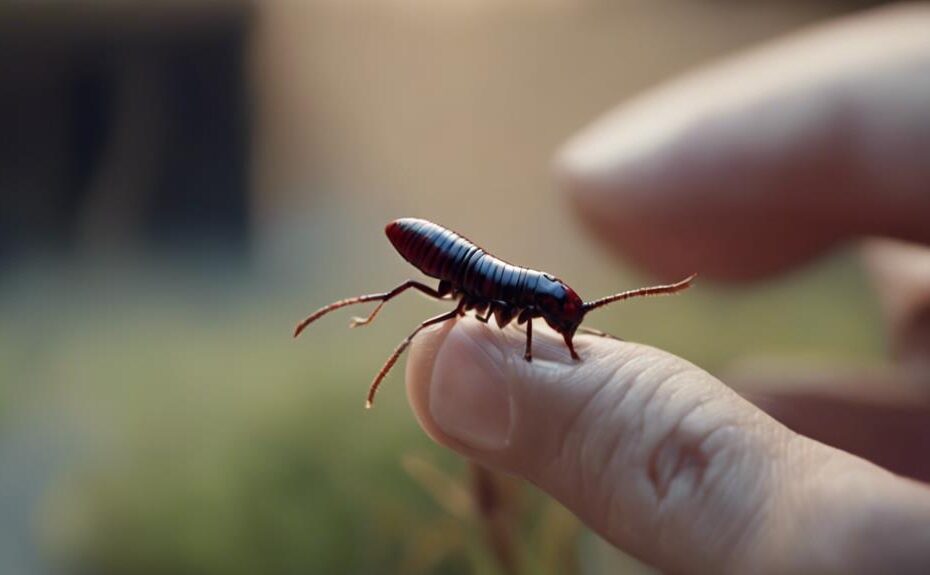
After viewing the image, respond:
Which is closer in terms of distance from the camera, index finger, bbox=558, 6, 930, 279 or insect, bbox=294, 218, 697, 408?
insect, bbox=294, 218, 697, 408

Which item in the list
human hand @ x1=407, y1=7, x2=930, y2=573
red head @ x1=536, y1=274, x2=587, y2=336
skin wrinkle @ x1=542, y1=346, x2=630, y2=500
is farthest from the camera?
red head @ x1=536, y1=274, x2=587, y2=336

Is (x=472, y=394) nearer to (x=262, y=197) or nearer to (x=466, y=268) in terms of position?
(x=466, y=268)

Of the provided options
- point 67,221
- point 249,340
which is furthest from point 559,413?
point 67,221

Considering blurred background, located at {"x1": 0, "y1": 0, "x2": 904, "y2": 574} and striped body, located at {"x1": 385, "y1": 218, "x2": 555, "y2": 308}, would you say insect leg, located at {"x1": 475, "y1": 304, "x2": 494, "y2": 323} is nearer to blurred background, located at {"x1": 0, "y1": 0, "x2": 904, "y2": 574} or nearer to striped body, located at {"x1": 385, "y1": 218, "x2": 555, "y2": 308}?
striped body, located at {"x1": 385, "y1": 218, "x2": 555, "y2": 308}

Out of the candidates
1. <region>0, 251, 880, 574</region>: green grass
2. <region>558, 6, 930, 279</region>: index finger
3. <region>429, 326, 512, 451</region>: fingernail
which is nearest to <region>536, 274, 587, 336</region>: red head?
<region>429, 326, 512, 451</region>: fingernail

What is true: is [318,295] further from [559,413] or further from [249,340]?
[559,413]

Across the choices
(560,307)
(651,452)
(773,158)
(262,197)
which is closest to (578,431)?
(651,452)

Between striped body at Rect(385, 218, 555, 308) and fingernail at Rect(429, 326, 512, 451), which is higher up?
striped body at Rect(385, 218, 555, 308)

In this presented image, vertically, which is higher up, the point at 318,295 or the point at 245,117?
the point at 245,117

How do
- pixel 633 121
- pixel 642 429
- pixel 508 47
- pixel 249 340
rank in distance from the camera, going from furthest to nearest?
pixel 508 47 → pixel 249 340 → pixel 633 121 → pixel 642 429
